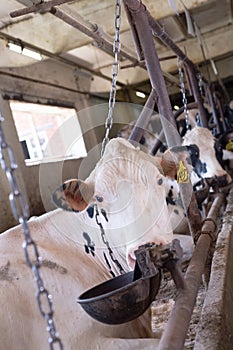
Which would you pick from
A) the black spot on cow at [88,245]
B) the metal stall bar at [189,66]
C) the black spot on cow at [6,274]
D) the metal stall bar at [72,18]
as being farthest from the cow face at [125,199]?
the metal stall bar at [189,66]

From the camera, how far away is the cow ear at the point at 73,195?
1857 millimetres

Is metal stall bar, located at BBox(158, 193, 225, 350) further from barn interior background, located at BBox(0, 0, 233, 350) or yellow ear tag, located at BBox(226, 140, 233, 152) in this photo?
yellow ear tag, located at BBox(226, 140, 233, 152)

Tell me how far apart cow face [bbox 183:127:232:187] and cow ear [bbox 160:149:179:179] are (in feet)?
5.80

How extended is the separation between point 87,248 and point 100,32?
4.78 ft

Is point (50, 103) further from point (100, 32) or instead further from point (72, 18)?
point (72, 18)

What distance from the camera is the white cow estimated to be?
1642 mm

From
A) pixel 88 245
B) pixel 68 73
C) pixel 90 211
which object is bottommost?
pixel 88 245

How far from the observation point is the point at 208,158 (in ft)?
14.7

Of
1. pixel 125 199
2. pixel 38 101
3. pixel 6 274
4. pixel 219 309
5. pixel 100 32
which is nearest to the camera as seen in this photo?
pixel 219 309

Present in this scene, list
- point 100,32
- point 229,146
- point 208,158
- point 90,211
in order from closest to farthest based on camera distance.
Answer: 1. point 90,211
2. point 100,32
3. point 208,158
4. point 229,146

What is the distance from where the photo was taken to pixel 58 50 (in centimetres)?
514

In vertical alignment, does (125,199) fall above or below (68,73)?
below

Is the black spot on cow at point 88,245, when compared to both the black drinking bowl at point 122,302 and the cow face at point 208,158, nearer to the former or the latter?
the black drinking bowl at point 122,302

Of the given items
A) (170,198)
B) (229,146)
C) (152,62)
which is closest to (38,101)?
(229,146)
